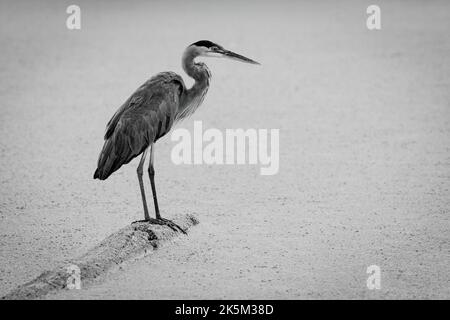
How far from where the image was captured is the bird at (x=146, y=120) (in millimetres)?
5820

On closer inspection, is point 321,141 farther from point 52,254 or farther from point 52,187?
point 52,254

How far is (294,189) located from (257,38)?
6367mm

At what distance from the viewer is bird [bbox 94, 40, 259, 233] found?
19.1ft

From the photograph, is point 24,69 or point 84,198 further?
point 24,69

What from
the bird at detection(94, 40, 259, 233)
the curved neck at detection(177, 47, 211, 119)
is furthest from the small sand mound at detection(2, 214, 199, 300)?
the curved neck at detection(177, 47, 211, 119)

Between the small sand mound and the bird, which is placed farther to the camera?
the bird

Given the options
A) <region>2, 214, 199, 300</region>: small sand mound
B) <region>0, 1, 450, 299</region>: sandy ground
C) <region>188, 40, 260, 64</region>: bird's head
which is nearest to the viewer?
<region>2, 214, 199, 300</region>: small sand mound

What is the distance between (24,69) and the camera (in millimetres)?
11805

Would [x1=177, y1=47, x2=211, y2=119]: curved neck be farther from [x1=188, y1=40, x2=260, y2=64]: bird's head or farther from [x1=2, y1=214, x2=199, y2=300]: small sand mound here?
[x1=2, y1=214, x2=199, y2=300]: small sand mound
